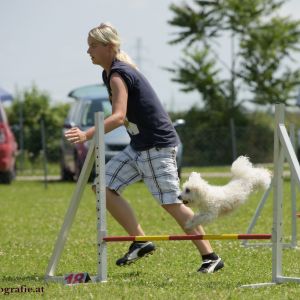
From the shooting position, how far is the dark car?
1895cm

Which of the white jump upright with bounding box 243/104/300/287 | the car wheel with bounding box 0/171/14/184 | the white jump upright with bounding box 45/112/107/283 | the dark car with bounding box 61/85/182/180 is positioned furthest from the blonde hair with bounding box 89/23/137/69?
the car wheel with bounding box 0/171/14/184

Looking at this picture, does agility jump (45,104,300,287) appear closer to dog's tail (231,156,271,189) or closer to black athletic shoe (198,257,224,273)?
dog's tail (231,156,271,189)

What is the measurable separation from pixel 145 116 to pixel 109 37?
0.61 m

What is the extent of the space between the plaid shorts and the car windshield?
1197 cm

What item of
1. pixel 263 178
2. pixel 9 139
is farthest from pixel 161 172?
pixel 9 139

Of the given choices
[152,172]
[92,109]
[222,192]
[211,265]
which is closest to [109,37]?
[152,172]

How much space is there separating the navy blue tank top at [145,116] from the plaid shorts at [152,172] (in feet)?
0.23

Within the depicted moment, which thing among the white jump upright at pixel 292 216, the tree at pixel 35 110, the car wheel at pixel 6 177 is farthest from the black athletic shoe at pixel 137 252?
the tree at pixel 35 110

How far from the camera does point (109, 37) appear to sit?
21.8 ft

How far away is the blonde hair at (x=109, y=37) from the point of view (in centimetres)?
662

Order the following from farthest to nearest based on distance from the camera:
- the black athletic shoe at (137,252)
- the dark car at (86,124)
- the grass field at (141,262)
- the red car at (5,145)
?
1. the red car at (5,145)
2. the dark car at (86,124)
3. the black athletic shoe at (137,252)
4. the grass field at (141,262)

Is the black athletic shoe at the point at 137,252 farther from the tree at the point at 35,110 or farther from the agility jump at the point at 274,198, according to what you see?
the tree at the point at 35,110

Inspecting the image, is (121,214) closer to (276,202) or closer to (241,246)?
(276,202)

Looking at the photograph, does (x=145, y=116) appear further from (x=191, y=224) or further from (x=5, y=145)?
(x=5, y=145)
